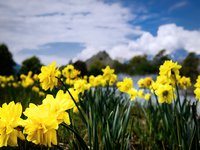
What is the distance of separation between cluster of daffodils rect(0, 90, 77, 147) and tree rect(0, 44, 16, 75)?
20.7 metres

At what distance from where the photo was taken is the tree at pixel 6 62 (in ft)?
69.7

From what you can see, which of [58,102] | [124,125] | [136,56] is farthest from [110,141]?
[136,56]

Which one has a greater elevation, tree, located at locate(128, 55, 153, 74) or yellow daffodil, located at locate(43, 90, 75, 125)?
Answer: tree, located at locate(128, 55, 153, 74)

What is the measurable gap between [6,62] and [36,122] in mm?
22705

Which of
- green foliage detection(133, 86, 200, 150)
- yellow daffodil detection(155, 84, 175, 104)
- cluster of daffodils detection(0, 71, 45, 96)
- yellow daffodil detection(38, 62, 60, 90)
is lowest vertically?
green foliage detection(133, 86, 200, 150)

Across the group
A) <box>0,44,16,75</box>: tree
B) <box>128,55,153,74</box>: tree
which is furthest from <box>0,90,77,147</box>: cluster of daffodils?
<box>128,55,153,74</box>: tree

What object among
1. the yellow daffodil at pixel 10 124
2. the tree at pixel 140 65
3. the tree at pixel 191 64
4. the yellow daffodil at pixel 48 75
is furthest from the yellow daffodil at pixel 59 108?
the tree at pixel 140 65

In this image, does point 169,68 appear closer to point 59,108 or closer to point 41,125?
point 59,108

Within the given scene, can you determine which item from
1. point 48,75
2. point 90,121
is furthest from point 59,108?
point 90,121

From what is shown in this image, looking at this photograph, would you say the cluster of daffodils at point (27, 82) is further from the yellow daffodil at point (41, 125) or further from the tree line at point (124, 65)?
the yellow daffodil at point (41, 125)

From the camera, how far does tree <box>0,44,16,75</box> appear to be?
69.7 feet

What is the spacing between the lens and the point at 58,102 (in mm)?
1229

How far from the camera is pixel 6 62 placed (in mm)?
22438

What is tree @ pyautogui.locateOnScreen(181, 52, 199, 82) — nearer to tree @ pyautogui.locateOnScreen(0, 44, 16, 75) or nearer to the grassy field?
tree @ pyautogui.locateOnScreen(0, 44, 16, 75)
